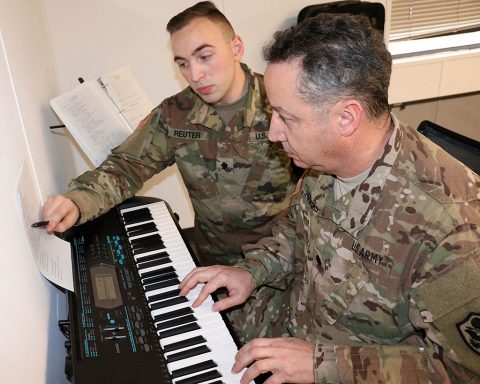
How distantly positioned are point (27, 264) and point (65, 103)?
0.88 metres

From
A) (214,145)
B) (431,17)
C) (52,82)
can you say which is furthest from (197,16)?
(431,17)

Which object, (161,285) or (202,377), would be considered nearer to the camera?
(202,377)

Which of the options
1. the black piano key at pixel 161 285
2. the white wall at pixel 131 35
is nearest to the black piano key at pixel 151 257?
the black piano key at pixel 161 285

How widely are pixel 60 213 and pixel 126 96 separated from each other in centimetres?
85

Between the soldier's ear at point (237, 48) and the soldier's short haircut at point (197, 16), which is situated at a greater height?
the soldier's short haircut at point (197, 16)

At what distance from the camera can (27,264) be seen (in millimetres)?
1109

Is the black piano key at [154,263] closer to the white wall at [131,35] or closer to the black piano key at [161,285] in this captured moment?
the black piano key at [161,285]

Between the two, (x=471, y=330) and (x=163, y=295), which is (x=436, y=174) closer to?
(x=471, y=330)

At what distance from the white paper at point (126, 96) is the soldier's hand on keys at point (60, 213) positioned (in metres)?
0.66

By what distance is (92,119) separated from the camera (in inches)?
74.5

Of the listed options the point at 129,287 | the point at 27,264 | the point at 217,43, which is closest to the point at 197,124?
the point at 217,43

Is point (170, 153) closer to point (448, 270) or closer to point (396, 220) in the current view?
point (396, 220)

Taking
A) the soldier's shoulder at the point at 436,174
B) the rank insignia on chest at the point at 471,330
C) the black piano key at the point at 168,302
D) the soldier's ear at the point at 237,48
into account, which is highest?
the soldier's ear at the point at 237,48

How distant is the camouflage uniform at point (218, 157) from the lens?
1.86 meters
